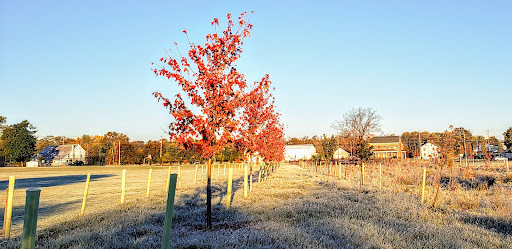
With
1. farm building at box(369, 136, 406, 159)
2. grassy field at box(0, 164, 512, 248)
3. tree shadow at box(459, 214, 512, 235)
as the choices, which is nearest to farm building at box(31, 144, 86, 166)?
farm building at box(369, 136, 406, 159)

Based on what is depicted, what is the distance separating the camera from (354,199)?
13.0m

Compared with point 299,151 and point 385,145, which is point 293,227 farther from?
point 385,145

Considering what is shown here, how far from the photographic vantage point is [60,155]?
359 feet

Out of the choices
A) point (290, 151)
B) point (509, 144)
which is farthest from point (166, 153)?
point (509, 144)

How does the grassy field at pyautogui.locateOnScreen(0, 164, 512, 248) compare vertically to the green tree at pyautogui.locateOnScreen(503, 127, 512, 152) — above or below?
below

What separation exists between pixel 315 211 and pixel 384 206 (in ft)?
8.19

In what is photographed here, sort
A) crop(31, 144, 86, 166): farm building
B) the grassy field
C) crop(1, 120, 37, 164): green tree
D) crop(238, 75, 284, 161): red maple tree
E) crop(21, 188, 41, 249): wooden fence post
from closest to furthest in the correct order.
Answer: crop(21, 188, 41, 249): wooden fence post < the grassy field < crop(238, 75, 284, 161): red maple tree < crop(1, 120, 37, 164): green tree < crop(31, 144, 86, 166): farm building

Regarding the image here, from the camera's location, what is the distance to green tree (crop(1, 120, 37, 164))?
295 feet

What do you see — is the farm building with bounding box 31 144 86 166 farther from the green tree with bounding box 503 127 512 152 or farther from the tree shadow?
the green tree with bounding box 503 127 512 152

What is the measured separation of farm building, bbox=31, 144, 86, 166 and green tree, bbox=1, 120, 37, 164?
9.60 m

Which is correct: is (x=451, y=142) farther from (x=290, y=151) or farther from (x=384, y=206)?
(x=290, y=151)

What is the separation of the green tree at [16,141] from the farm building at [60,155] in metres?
9.60

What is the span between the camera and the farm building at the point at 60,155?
10406cm

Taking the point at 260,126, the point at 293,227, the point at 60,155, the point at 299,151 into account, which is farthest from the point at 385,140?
the point at 293,227
